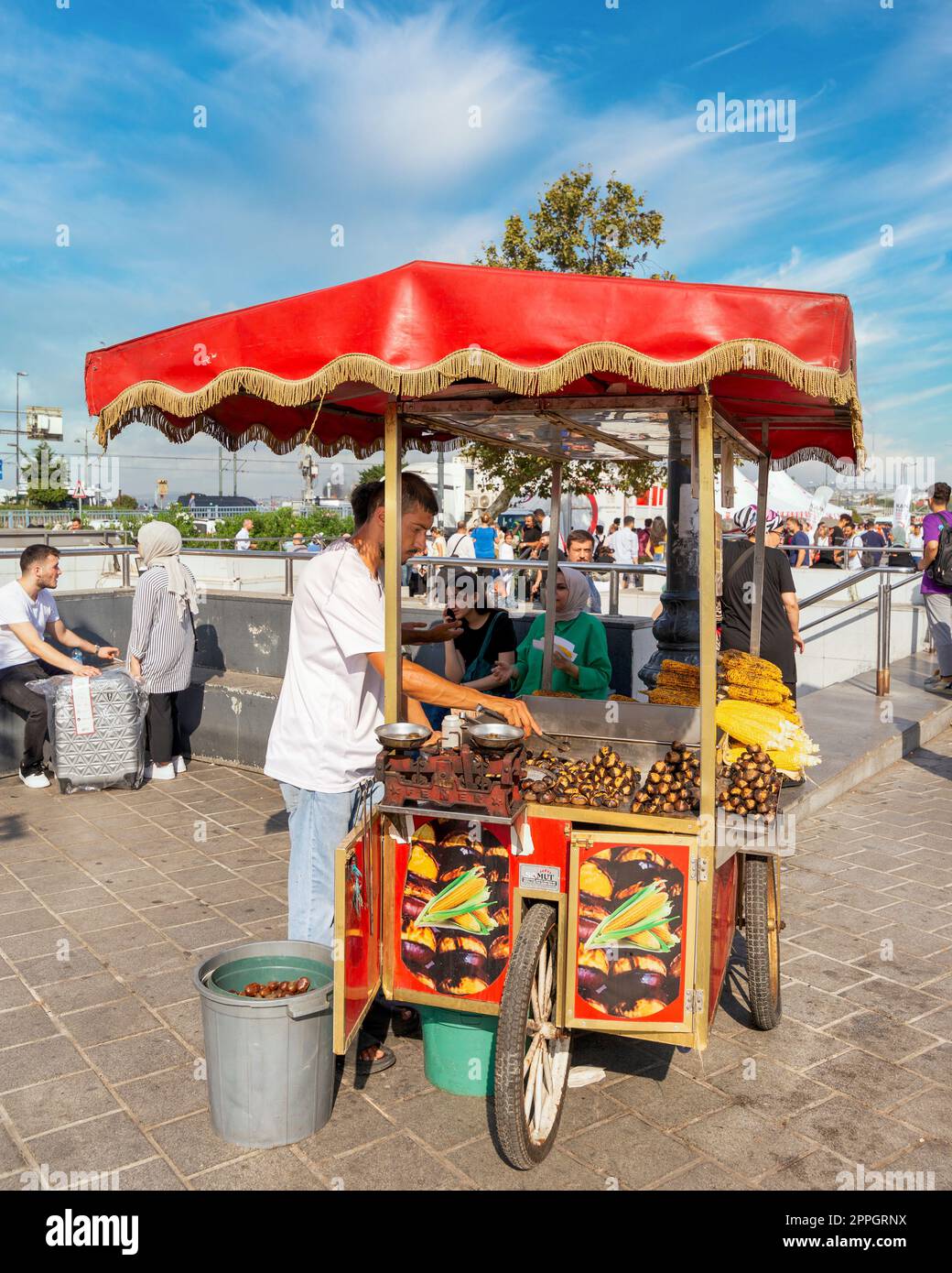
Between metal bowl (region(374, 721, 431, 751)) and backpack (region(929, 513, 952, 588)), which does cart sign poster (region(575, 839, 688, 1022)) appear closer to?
metal bowl (region(374, 721, 431, 751))

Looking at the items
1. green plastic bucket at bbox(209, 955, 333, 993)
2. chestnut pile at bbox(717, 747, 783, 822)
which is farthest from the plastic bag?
chestnut pile at bbox(717, 747, 783, 822)

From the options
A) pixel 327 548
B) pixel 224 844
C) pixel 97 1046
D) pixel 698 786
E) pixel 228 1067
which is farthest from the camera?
pixel 224 844

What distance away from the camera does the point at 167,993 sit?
4469 millimetres

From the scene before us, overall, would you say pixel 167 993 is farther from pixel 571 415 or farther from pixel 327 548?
pixel 571 415

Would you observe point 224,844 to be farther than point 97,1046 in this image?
Yes

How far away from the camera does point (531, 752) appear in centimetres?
400

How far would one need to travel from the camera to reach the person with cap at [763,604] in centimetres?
634

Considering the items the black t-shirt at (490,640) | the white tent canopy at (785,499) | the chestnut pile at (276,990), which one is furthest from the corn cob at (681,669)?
the white tent canopy at (785,499)

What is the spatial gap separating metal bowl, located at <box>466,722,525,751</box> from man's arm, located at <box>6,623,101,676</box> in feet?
18.5

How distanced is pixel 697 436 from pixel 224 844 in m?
4.57

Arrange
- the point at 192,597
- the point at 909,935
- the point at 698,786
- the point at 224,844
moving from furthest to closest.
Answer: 1. the point at 192,597
2. the point at 224,844
3. the point at 909,935
4. the point at 698,786

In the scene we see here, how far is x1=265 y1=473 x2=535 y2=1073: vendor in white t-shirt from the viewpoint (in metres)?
3.54
